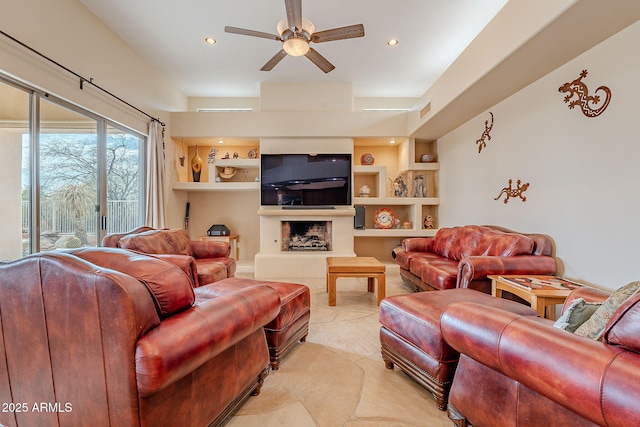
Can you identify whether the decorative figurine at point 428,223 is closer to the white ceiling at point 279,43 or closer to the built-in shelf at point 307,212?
the built-in shelf at point 307,212

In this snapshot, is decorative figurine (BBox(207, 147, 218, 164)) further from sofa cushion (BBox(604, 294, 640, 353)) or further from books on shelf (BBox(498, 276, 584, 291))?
sofa cushion (BBox(604, 294, 640, 353))

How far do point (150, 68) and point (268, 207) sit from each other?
2617mm

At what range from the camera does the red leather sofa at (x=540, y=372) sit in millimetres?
742

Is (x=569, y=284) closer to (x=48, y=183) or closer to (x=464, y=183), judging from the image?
(x=464, y=183)

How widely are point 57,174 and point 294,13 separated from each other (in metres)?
2.66

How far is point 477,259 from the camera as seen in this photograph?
2537 millimetres

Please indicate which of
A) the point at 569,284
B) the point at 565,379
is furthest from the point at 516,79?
the point at 565,379

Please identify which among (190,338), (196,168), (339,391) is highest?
(196,168)

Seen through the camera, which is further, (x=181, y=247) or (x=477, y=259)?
(x=181, y=247)

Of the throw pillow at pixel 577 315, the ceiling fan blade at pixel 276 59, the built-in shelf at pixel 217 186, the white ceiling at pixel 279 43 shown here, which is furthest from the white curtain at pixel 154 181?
the throw pillow at pixel 577 315

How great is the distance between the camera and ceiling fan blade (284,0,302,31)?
218 cm

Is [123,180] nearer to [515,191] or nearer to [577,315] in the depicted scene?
[577,315]

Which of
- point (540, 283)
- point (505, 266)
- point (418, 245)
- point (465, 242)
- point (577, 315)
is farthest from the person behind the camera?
point (418, 245)

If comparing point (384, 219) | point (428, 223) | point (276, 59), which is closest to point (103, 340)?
point (276, 59)
